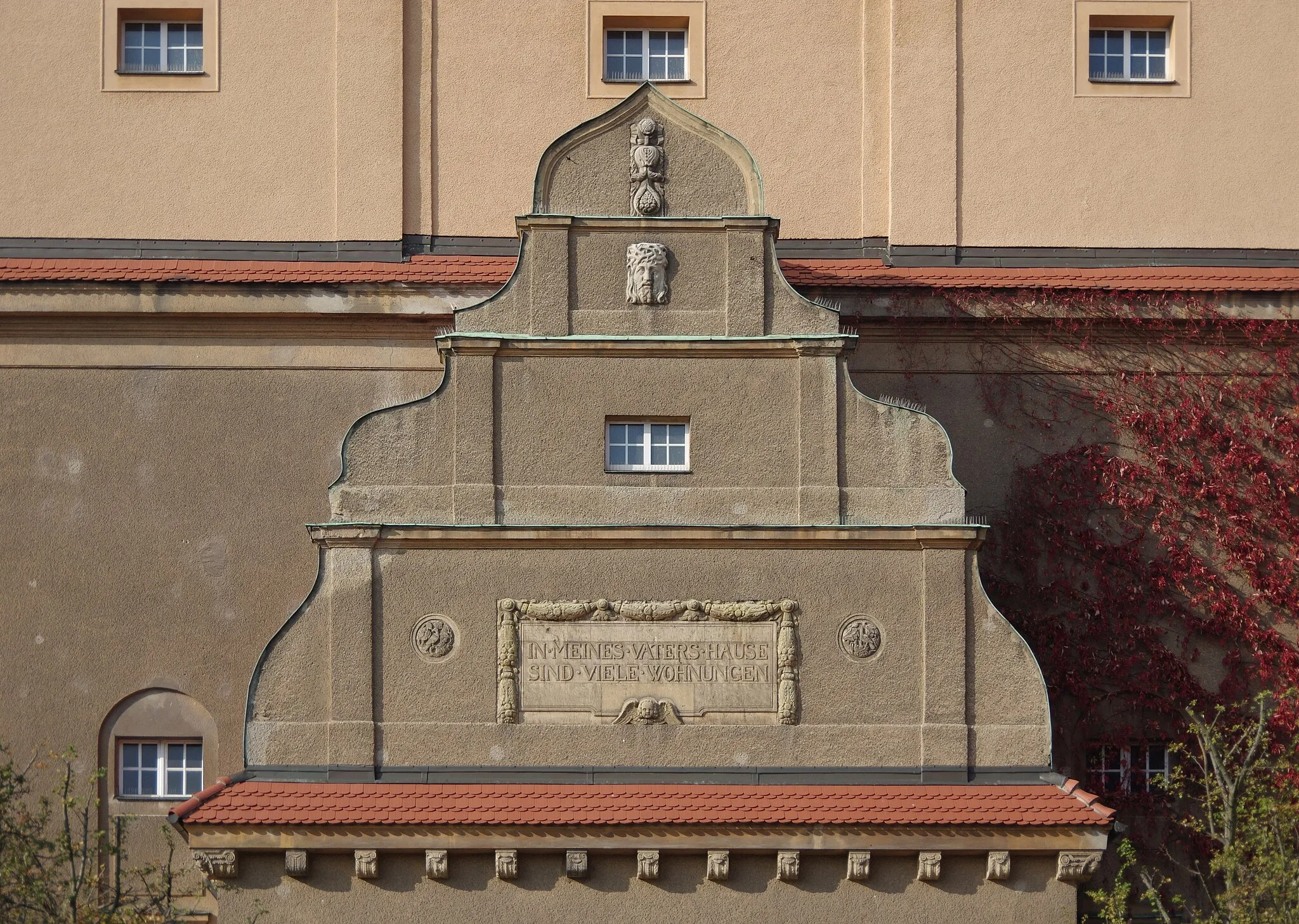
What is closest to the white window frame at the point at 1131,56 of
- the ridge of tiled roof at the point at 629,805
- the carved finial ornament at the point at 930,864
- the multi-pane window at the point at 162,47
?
the ridge of tiled roof at the point at 629,805

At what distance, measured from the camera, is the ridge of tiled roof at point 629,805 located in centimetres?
1744

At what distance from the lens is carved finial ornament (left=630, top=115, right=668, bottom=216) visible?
19188mm

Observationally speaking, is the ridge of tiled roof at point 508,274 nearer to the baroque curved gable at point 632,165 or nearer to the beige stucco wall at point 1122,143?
the beige stucco wall at point 1122,143

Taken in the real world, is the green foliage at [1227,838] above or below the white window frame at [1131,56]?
below

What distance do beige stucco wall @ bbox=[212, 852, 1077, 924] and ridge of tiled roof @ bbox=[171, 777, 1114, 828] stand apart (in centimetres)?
41

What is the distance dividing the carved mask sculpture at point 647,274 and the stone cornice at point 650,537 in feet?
7.24

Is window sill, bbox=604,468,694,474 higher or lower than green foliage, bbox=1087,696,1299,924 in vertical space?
higher

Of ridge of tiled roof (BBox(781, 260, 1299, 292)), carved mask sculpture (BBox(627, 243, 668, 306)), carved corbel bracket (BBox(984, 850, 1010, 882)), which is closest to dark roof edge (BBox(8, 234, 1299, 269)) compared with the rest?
ridge of tiled roof (BBox(781, 260, 1299, 292))

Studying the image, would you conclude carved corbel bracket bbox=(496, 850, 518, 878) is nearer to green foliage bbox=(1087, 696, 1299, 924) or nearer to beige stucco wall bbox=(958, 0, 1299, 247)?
green foliage bbox=(1087, 696, 1299, 924)

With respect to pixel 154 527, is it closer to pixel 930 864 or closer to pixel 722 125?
pixel 722 125

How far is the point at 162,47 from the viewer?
2272 cm

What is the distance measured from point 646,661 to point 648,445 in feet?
6.65

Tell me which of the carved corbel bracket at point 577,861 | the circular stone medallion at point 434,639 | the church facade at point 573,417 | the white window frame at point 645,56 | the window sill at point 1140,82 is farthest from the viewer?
the white window frame at point 645,56

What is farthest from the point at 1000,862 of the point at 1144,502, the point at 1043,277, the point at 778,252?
the point at 778,252
